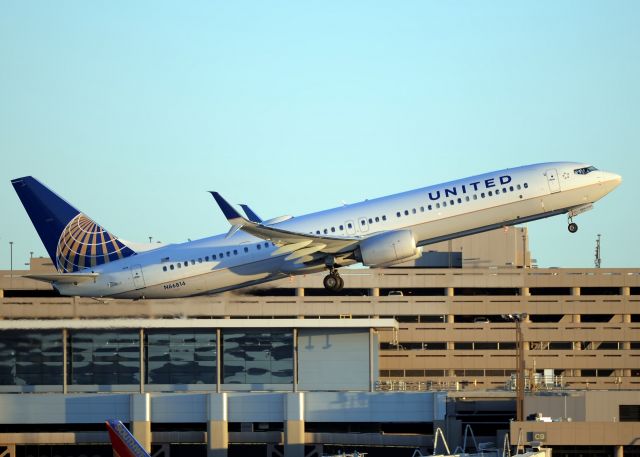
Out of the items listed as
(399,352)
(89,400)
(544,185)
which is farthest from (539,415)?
(399,352)

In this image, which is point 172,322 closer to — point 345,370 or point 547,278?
point 345,370

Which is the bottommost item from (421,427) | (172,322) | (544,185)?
(421,427)

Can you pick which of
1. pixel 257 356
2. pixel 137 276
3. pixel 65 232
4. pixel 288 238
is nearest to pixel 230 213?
pixel 288 238

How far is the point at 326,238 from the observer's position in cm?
8019

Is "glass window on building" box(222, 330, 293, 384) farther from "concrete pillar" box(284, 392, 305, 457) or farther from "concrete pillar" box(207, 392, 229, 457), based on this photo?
"concrete pillar" box(284, 392, 305, 457)

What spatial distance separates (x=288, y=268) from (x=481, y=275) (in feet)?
189

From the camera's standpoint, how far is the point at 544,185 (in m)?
80.8

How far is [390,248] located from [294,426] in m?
16.2

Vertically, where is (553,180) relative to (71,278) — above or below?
above

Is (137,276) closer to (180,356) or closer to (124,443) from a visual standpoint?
(180,356)

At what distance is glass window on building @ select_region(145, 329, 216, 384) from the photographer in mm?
97312

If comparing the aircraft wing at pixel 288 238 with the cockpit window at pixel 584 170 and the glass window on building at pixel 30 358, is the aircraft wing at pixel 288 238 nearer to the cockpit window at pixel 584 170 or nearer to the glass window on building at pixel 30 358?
the cockpit window at pixel 584 170

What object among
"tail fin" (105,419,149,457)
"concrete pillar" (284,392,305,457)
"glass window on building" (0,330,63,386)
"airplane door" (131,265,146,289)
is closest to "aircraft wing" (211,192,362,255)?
Result: "airplane door" (131,265,146,289)

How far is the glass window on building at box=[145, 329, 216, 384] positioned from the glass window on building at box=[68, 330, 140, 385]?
987mm
